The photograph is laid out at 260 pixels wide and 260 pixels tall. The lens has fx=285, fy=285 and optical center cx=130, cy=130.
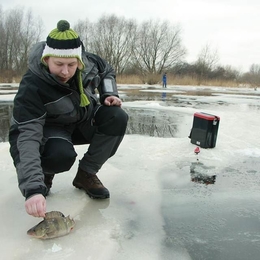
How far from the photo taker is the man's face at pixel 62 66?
5.42 ft

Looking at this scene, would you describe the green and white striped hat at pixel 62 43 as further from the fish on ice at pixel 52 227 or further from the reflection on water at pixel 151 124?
the reflection on water at pixel 151 124

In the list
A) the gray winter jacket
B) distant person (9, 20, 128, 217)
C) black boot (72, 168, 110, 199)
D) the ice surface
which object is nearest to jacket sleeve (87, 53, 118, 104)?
distant person (9, 20, 128, 217)

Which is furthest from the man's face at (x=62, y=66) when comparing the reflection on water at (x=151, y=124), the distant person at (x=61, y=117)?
the reflection on water at (x=151, y=124)

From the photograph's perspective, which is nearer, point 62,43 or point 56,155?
point 62,43

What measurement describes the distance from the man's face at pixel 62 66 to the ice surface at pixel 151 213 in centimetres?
89

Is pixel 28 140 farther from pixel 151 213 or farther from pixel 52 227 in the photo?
pixel 151 213

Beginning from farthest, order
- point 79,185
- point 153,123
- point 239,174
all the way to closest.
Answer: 1. point 153,123
2. point 239,174
3. point 79,185

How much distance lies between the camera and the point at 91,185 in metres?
2.13

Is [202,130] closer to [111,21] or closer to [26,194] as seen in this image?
[26,194]

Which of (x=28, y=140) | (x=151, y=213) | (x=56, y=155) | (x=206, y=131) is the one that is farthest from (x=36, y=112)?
(x=206, y=131)

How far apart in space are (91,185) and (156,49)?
45.1m

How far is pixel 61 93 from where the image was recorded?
1.80 metres

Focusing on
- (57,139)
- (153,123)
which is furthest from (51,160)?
(153,123)

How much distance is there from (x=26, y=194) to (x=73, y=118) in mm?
658
